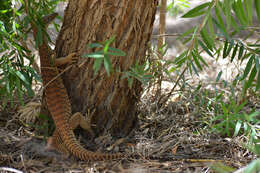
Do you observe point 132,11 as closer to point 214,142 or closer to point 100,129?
point 100,129

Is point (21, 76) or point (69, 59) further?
point (69, 59)

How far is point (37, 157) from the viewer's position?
2.90 metres

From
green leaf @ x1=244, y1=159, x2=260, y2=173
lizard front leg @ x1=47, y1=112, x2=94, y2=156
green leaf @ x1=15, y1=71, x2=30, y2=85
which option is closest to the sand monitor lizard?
lizard front leg @ x1=47, y1=112, x2=94, y2=156

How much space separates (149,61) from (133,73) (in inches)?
28.0

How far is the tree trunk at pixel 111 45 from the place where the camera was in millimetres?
2719

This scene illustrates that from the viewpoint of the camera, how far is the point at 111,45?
273cm

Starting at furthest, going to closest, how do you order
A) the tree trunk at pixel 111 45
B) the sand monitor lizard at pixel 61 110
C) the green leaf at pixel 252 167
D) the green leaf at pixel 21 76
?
1. the sand monitor lizard at pixel 61 110
2. the tree trunk at pixel 111 45
3. the green leaf at pixel 21 76
4. the green leaf at pixel 252 167

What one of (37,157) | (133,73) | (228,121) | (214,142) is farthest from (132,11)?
(37,157)

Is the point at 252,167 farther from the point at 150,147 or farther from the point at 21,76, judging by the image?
the point at 21,76

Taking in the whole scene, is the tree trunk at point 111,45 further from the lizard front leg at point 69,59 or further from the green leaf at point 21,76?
the green leaf at point 21,76

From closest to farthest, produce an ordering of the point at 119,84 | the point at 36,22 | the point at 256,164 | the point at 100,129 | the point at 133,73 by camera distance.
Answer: the point at 256,164 < the point at 133,73 < the point at 36,22 < the point at 119,84 < the point at 100,129

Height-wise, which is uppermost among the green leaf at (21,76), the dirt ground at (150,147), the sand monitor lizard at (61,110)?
the green leaf at (21,76)

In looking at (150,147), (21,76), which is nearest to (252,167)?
(150,147)

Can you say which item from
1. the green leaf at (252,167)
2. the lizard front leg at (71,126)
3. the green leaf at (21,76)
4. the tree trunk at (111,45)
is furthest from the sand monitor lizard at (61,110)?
the green leaf at (252,167)
